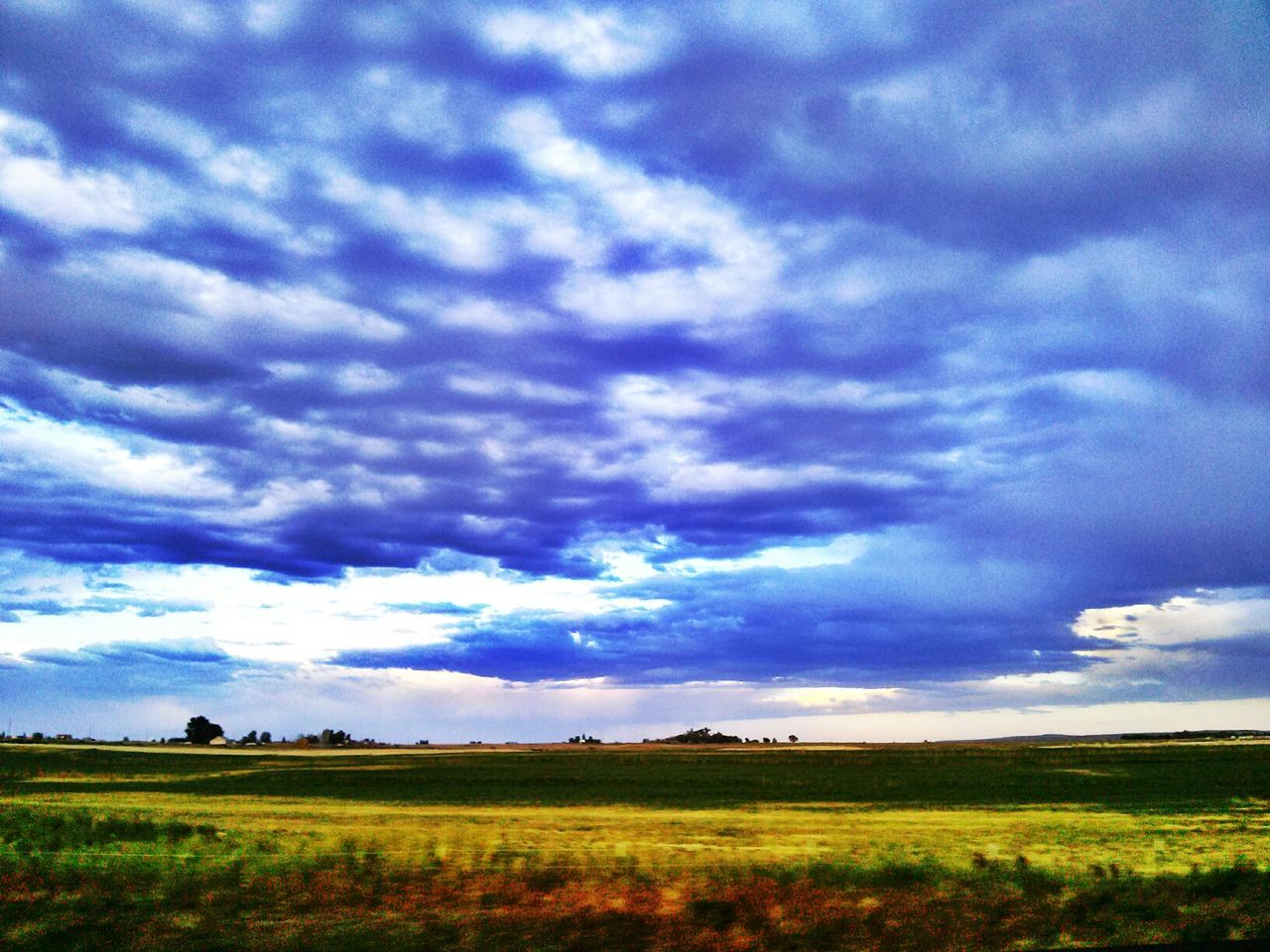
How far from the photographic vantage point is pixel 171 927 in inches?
648

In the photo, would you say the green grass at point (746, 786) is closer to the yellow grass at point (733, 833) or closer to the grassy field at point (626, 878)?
the yellow grass at point (733, 833)

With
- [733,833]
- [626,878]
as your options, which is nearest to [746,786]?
[733,833]

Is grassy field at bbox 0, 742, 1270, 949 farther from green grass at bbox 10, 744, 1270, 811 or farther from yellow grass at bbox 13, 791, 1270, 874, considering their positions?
green grass at bbox 10, 744, 1270, 811

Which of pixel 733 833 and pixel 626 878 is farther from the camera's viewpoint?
pixel 733 833

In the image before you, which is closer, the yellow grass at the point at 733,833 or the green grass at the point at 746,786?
the yellow grass at the point at 733,833

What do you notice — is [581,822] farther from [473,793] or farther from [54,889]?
[473,793]

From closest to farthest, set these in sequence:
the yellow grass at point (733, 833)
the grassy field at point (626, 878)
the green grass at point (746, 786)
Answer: the grassy field at point (626, 878) → the yellow grass at point (733, 833) → the green grass at point (746, 786)

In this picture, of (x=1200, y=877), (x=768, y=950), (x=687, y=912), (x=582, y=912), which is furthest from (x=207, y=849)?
(x=1200, y=877)

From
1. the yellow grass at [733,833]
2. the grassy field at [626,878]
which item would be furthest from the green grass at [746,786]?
the grassy field at [626,878]

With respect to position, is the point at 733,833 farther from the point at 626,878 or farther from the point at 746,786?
the point at 746,786

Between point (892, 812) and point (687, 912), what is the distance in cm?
2695

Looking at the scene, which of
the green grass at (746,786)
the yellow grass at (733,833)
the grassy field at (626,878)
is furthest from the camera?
the green grass at (746,786)

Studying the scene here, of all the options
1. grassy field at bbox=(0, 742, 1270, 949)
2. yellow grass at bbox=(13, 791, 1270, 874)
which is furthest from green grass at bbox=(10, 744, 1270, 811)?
grassy field at bbox=(0, 742, 1270, 949)

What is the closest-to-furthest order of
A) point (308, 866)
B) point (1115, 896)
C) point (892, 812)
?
point (1115, 896) → point (308, 866) → point (892, 812)
